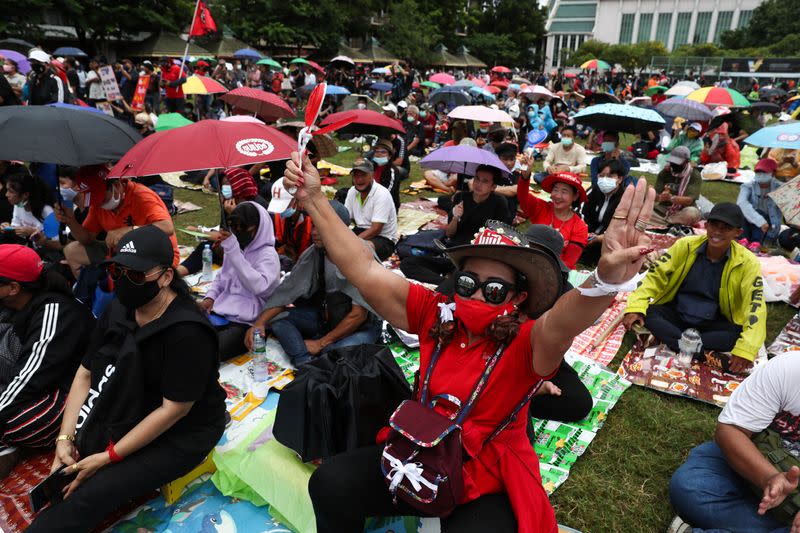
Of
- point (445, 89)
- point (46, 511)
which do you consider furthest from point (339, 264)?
point (445, 89)

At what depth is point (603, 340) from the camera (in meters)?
5.32

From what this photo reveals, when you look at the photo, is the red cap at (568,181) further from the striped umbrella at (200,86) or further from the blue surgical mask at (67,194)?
the striped umbrella at (200,86)

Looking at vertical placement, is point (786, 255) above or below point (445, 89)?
below

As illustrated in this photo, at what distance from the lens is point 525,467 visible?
7.43 feet

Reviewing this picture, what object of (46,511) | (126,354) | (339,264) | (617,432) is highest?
(339,264)

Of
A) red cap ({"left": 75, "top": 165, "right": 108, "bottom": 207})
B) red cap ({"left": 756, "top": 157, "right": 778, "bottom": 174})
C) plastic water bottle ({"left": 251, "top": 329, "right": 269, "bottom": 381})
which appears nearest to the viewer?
plastic water bottle ({"left": 251, "top": 329, "right": 269, "bottom": 381})

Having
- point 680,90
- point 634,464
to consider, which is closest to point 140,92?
point 634,464

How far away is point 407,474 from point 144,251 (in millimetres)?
1769

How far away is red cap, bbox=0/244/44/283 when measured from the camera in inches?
122

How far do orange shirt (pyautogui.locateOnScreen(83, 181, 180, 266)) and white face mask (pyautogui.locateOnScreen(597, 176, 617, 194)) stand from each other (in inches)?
213

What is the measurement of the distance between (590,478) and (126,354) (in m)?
2.98

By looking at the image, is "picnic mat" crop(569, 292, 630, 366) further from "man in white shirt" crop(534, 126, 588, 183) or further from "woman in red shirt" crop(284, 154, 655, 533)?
"man in white shirt" crop(534, 126, 588, 183)

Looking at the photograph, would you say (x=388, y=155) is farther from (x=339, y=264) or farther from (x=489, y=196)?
(x=339, y=264)

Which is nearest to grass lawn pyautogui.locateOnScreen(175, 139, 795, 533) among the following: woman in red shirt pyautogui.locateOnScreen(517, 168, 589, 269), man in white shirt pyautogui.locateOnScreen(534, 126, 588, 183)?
woman in red shirt pyautogui.locateOnScreen(517, 168, 589, 269)
